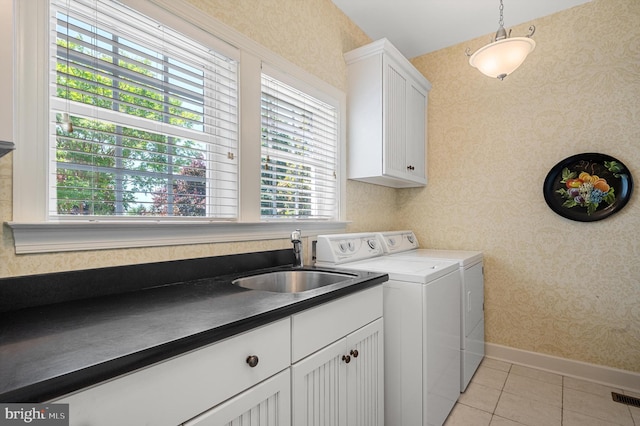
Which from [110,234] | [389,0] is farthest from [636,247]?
[110,234]

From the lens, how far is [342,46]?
8.11 feet

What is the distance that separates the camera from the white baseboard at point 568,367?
2.21 m

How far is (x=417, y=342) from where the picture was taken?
159cm

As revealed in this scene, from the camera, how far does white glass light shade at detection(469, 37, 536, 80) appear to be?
1664 millimetres

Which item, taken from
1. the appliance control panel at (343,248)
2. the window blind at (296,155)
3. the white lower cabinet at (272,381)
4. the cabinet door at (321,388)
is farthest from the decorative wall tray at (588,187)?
the cabinet door at (321,388)

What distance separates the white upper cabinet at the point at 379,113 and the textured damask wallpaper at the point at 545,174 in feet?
2.02

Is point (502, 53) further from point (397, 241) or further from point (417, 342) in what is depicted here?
point (417, 342)

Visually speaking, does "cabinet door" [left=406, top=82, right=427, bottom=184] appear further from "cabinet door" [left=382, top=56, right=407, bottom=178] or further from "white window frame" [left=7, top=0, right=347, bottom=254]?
"white window frame" [left=7, top=0, right=347, bottom=254]

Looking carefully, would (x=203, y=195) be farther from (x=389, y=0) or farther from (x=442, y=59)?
(x=442, y=59)

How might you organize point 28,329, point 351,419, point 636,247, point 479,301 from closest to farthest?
point 28,329 → point 351,419 → point 636,247 → point 479,301

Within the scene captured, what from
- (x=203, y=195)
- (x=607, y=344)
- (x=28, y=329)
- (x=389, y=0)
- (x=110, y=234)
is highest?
(x=389, y=0)

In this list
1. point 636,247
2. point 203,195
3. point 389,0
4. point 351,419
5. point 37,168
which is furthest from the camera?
point 389,0

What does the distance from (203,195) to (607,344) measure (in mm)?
2952

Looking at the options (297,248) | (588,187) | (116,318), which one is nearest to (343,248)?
(297,248)
